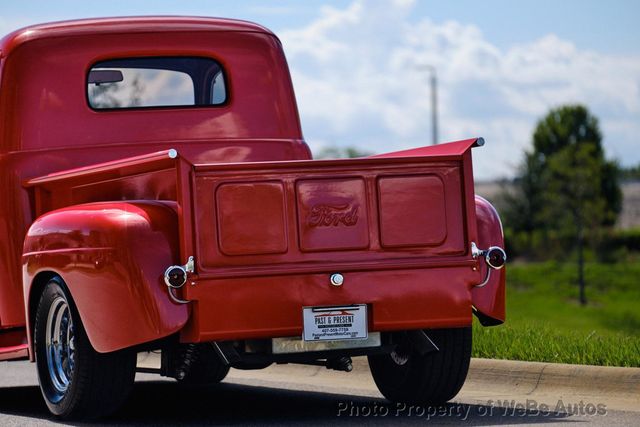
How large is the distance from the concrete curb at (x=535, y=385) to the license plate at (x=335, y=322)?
1.44m

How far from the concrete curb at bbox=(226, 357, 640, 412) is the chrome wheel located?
216cm

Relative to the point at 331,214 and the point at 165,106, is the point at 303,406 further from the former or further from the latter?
the point at 165,106

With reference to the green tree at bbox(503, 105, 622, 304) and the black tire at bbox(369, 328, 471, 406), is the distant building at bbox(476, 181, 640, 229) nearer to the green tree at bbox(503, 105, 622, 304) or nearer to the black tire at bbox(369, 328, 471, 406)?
the green tree at bbox(503, 105, 622, 304)

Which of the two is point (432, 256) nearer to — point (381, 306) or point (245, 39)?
point (381, 306)

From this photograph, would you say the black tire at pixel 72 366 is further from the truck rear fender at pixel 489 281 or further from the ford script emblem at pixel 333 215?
the truck rear fender at pixel 489 281

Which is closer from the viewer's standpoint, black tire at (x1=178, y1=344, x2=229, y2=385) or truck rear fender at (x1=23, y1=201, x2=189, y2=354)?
truck rear fender at (x1=23, y1=201, x2=189, y2=354)

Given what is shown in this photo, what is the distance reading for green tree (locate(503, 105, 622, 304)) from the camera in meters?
56.4

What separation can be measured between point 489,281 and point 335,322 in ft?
3.02

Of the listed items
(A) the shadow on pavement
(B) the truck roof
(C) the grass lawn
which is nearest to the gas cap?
(A) the shadow on pavement

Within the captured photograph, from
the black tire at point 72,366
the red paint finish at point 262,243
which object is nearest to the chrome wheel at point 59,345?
the black tire at point 72,366

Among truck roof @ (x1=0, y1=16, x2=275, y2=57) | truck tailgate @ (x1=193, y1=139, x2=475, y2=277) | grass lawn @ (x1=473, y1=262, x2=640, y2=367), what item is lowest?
grass lawn @ (x1=473, y1=262, x2=640, y2=367)

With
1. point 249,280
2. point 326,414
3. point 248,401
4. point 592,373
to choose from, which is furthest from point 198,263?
point 592,373

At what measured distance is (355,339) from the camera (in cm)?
751

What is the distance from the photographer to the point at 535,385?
29.4ft
